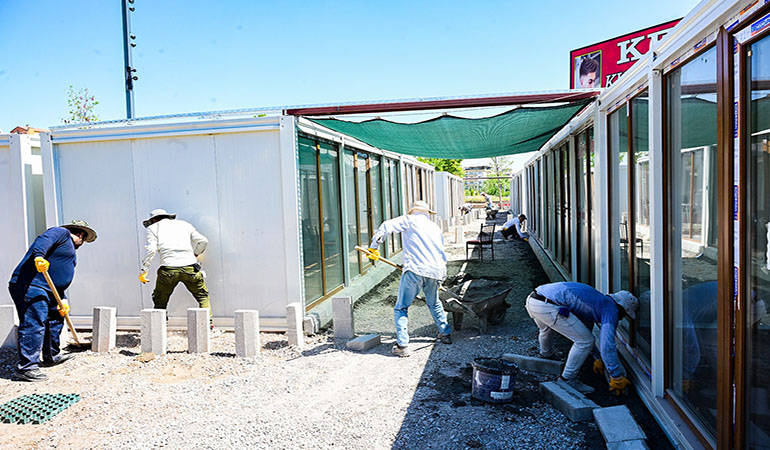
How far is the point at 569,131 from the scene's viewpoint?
293 inches

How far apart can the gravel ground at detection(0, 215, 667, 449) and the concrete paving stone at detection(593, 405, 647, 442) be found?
0.15m

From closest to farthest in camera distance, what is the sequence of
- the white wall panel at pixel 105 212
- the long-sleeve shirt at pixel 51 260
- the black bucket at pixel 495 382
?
the black bucket at pixel 495 382
the long-sleeve shirt at pixel 51 260
the white wall panel at pixel 105 212

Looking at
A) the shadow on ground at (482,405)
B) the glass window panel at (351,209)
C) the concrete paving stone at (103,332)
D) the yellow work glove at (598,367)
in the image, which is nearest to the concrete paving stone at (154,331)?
the concrete paving stone at (103,332)

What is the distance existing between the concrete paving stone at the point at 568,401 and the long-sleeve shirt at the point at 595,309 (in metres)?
0.37

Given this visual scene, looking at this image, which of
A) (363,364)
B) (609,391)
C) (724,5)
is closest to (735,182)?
(724,5)

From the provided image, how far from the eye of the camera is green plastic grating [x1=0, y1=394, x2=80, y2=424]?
4301 mm

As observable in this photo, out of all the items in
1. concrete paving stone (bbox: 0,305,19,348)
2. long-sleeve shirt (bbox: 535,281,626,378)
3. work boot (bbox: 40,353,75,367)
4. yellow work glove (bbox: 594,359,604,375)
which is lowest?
work boot (bbox: 40,353,75,367)

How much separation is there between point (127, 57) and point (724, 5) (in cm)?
1041

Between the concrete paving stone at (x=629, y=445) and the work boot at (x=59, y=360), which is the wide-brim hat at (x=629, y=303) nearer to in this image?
the concrete paving stone at (x=629, y=445)

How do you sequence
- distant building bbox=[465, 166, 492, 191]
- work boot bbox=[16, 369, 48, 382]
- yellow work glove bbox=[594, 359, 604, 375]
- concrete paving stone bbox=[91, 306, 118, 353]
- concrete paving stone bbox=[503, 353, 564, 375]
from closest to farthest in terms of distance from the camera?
yellow work glove bbox=[594, 359, 604, 375] < concrete paving stone bbox=[503, 353, 564, 375] < work boot bbox=[16, 369, 48, 382] < concrete paving stone bbox=[91, 306, 118, 353] < distant building bbox=[465, 166, 492, 191]

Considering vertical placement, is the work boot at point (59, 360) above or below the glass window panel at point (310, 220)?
below

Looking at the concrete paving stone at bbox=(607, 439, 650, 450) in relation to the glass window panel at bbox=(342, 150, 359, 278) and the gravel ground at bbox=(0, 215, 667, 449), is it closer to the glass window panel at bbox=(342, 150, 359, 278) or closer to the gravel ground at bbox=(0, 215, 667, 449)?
the gravel ground at bbox=(0, 215, 667, 449)

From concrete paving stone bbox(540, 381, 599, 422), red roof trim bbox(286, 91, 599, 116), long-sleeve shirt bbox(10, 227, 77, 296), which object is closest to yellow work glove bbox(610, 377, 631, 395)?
concrete paving stone bbox(540, 381, 599, 422)

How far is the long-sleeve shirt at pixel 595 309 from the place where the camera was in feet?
13.6
